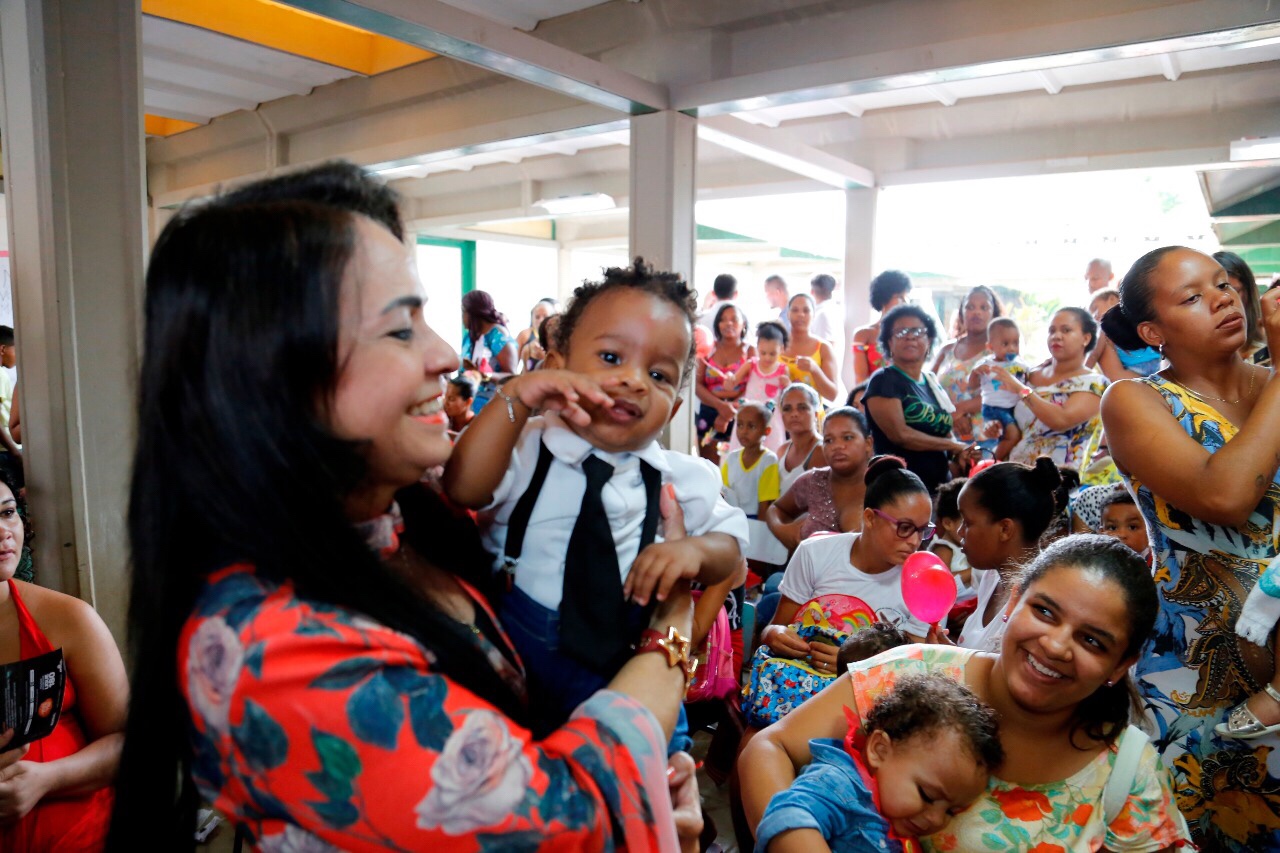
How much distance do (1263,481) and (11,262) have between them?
334 cm

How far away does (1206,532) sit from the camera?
181 cm

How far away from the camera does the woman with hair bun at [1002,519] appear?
9.04 feet

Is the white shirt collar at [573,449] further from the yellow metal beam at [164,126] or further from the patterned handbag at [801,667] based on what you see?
the yellow metal beam at [164,126]

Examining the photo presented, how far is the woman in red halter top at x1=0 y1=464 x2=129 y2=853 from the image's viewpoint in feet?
5.63

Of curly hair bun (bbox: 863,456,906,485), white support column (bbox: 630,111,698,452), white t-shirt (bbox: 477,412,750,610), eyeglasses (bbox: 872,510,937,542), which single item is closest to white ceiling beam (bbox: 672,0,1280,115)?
white support column (bbox: 630,111,698,452)

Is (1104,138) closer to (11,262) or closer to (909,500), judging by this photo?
(909,500)

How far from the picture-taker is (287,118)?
7.07 m

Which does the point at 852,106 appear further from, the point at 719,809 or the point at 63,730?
the point at 63,730

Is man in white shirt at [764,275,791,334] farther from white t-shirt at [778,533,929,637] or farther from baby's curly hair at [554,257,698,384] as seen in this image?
baby's curly hair at [554,257,698,384]

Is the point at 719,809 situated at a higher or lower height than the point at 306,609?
lower

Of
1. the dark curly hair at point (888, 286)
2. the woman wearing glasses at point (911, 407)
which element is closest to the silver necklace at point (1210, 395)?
the woman wearing glasses at point (911, 407)

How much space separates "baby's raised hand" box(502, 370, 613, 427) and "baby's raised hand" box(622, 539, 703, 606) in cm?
22

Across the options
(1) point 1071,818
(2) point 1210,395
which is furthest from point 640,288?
(2) point 1210,395

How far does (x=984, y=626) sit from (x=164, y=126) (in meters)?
9.29
